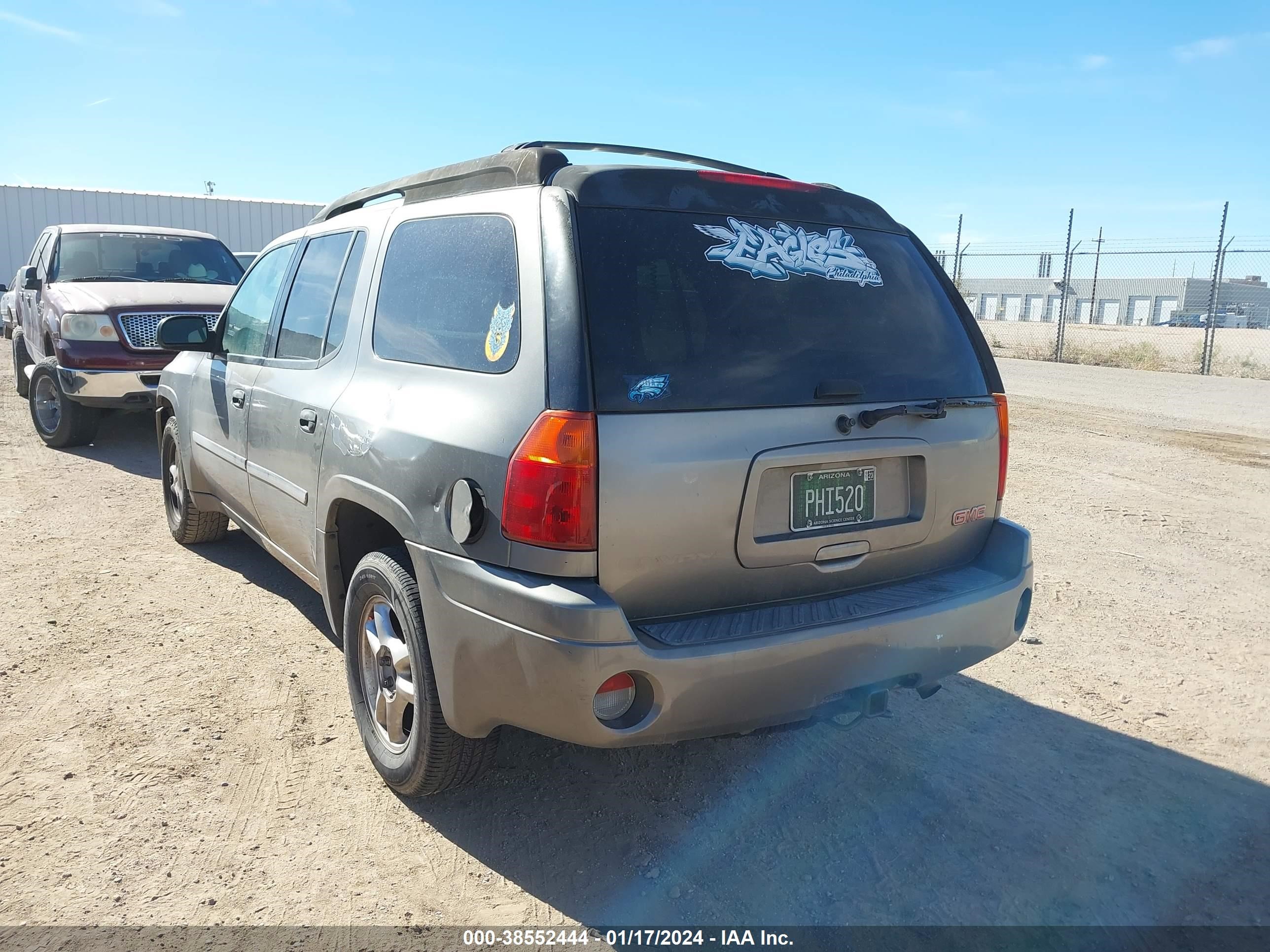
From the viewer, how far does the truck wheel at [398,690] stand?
113 inches

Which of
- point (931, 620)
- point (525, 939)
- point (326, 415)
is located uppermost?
point (326, 415)

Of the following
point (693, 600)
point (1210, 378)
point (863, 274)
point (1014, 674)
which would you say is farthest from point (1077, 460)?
point (1210, 378)

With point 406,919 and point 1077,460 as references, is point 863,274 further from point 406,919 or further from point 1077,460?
point 1077,460

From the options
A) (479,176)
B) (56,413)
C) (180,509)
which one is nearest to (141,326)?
(56,413)

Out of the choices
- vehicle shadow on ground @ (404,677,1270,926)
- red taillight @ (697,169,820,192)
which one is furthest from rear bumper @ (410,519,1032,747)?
red taillight @ (697,169,820,192)

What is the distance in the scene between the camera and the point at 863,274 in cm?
311

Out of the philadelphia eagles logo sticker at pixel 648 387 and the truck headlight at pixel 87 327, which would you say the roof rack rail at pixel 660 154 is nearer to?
the philadelphia eagles logo sticker at pixel 648 387

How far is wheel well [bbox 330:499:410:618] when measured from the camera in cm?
A: 330

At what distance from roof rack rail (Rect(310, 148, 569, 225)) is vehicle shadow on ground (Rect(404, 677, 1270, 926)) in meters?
1.89

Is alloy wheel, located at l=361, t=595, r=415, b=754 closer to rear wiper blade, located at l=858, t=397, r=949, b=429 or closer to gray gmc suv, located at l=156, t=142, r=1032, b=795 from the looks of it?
gray gmc suv, located at l=156, t=142, r=1032, b=795

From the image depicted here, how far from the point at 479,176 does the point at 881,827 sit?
2461 mm

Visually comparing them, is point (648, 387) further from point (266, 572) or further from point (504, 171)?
point (266, 572)

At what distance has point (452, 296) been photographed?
3.02 metres

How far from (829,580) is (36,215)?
30.3 m
